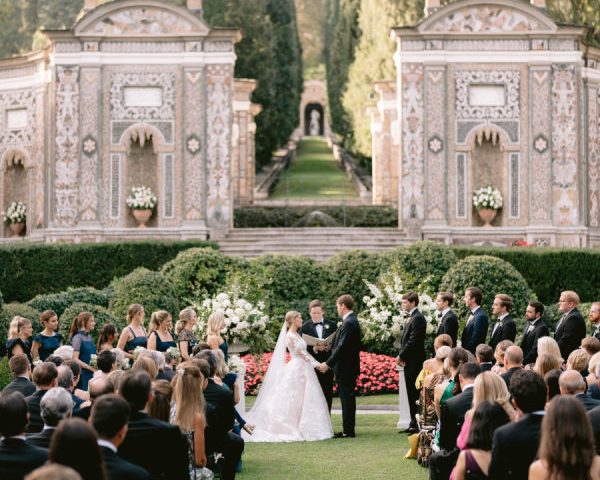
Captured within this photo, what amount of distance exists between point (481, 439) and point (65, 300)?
14.7 meters

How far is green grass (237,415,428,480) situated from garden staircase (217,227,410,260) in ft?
47.1

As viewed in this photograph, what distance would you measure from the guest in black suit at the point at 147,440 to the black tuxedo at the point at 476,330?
307 inches

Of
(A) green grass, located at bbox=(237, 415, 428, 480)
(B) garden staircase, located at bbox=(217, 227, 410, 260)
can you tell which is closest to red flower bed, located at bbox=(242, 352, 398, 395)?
(A) green grass, located at bbox=(237, 415, 428, 480)

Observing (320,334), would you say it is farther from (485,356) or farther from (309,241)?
(309,241)

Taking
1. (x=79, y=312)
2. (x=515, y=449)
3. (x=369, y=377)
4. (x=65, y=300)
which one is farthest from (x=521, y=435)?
(x=65, y=300)

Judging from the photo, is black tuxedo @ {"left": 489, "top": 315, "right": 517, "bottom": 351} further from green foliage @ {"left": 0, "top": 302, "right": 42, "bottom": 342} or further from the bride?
green foliage @ {"left": 0, "top": 302, "right": 42, "bottom": 342}

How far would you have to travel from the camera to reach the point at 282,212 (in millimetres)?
37938

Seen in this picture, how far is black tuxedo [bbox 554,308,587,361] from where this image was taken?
14.8m

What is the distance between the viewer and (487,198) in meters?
32.1

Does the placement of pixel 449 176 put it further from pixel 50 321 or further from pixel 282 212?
pixel 50 321

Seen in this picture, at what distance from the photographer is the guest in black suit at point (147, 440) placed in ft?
25.5

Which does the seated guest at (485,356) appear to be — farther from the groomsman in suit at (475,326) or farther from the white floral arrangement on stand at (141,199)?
the white floral arrangement on stand at (141,199)

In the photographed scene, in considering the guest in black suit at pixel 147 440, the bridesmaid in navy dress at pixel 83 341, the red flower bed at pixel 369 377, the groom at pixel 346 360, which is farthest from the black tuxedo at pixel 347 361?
the guest in black suit at pixel 147 440

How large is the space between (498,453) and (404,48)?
25485mm
